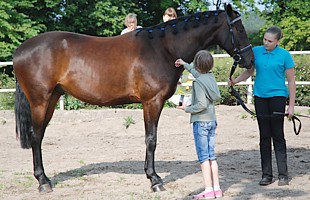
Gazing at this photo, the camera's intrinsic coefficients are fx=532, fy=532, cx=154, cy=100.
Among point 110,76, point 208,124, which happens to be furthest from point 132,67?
point 208,124

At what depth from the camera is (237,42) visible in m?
5.98

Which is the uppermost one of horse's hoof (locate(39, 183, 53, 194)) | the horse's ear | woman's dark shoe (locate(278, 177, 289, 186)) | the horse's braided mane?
the horse's ear

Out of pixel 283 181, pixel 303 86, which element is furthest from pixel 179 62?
pixel 303 86

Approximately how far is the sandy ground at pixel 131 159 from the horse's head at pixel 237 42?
4.63 feet

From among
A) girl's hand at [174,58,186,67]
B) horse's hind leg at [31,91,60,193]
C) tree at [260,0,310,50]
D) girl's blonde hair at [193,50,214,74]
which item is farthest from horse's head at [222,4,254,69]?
tree at [260,0,310,50]

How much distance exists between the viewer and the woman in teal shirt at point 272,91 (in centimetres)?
582

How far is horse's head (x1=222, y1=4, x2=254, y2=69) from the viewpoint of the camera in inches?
234

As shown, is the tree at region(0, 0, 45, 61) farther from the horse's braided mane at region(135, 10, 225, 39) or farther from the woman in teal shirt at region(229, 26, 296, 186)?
the woman in teal shirt at region(229, 26, 296, 186)

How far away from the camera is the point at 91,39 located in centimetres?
629

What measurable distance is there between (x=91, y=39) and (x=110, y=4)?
16.1 meters

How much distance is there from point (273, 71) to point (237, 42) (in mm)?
519

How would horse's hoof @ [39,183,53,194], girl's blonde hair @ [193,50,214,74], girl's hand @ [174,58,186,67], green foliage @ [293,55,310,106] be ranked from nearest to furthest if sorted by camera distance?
girl's blonde hair @ [193,50,214,74] < girl's hand @ [174,58,186,67] < horse's hoof @ [39,183,53,194] < green foliage @ [293,55,310,106]

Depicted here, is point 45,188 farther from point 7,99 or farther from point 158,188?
point 7,99

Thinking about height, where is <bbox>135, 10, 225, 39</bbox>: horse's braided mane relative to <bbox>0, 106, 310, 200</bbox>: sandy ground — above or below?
above
